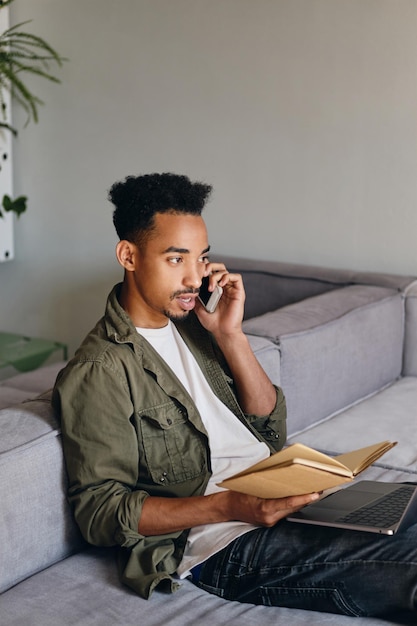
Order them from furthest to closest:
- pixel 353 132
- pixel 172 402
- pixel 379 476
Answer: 1. pixel 353 132
2. pixel 379 476
3. pixel 172 402

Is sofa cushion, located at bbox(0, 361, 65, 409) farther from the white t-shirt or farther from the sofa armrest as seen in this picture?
the sofa armrest

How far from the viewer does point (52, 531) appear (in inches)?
65.0

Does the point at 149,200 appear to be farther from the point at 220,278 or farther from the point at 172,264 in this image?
the point at 220,278

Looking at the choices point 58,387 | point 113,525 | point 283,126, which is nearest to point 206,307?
point 58,387

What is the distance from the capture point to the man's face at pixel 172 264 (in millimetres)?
1739

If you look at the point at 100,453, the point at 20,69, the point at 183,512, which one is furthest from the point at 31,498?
the point at 20,69

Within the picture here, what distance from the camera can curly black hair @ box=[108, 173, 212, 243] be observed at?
1751mm

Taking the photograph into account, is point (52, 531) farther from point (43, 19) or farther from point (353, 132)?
point (43, 19)

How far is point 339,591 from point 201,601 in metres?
0.24

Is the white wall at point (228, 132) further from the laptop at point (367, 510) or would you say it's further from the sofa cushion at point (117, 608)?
the sofa cushion at point (117, 608)

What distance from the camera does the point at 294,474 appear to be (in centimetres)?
142

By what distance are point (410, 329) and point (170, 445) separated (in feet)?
4.68

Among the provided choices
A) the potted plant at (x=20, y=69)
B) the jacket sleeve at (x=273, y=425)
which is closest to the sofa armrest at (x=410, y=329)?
the jacket sleeve at (x=273, y=425)

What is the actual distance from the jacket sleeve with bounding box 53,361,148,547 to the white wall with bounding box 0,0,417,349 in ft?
5.62
